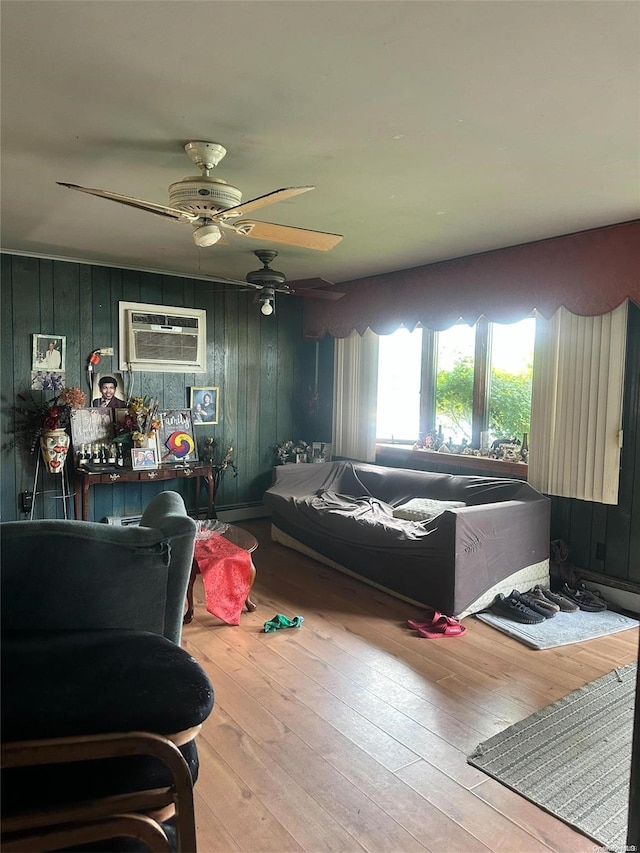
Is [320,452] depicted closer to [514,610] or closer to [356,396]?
[356,396]

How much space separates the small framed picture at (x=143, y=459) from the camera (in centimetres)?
512

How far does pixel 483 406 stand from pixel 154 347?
300 cm

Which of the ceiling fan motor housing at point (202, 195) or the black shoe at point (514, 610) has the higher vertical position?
the ceiling fan motor housing at point (202, 195)

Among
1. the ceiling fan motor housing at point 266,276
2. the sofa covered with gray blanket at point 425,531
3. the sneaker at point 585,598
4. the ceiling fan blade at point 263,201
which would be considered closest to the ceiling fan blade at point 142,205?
the ceiling fan blade at point 263,201

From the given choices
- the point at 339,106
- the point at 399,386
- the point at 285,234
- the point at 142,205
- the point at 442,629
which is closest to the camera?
the point at 339,106

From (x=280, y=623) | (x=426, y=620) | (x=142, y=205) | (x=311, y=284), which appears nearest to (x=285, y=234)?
(x=142, y=205)

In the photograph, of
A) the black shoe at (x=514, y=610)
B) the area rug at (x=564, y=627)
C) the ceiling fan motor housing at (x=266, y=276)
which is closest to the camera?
the area rug at (x=564, y=627)

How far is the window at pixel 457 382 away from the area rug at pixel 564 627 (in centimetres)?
146

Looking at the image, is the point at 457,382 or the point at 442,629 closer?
the point at 442,629

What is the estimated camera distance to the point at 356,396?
5934mm

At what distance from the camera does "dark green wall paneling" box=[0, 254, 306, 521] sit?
4.84m

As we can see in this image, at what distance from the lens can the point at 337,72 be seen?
6.38 ft

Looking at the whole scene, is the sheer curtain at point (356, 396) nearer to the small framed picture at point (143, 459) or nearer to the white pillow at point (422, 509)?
the white pillow at point (422, 509)

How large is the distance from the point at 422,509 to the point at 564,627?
4.14ft
